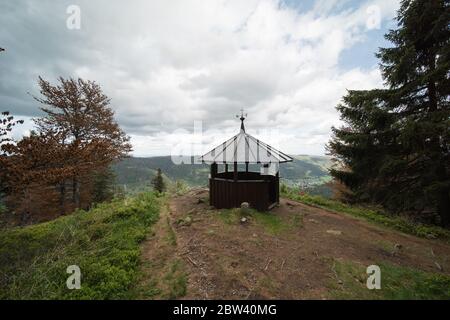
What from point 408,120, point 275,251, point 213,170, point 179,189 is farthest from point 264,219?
point 179,189

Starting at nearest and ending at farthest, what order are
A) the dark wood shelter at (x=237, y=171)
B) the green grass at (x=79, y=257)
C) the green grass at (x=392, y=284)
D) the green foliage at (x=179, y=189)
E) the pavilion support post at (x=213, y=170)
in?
the green grass at (x=392, y=284), the green grass at (x=79, y=257), the dark wood shelter at (x=237, y=171), the pavilion support post at (x=213, y=170), the green foliage at (x=179, y=189)

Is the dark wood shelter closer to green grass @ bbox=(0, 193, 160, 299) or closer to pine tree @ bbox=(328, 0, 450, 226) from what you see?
green grass @ bbox=(0, 193, 160, 299)

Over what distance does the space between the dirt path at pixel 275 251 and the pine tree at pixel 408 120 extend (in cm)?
227

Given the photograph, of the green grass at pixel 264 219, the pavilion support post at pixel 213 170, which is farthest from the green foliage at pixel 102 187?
the green grass at pixel 264 219

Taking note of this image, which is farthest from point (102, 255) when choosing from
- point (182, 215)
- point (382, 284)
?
point (382, 284)

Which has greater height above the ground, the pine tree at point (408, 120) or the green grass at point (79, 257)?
the pine tree at point (408, 120)

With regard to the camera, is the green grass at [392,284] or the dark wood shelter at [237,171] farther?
the dark wood shelter at [237,171]

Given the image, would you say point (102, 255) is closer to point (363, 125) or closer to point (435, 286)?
point (435, 286)

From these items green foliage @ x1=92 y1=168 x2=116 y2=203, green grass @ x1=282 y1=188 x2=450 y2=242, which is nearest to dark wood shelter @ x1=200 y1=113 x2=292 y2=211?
green grass @ x1=282 y1=188 x2=450 y2=242

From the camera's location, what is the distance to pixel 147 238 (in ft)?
25.6

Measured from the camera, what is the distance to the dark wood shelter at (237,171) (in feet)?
33.7

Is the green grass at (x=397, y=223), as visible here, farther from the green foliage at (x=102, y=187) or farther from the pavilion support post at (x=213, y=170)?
the green foliage at (x=102, y=187)

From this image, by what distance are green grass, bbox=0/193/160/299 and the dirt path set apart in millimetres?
882
